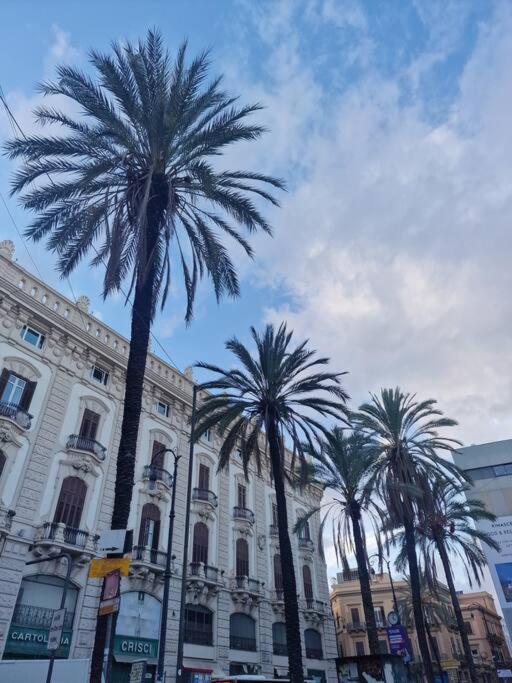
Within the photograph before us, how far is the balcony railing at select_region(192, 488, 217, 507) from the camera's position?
1165 inches

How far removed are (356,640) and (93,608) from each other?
49.9 m

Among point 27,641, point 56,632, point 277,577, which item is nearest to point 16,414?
Result: point 27,641

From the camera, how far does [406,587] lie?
214 ft

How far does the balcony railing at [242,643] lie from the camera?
1107 inches

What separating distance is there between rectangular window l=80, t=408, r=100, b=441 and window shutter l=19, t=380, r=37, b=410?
2911 millimetres

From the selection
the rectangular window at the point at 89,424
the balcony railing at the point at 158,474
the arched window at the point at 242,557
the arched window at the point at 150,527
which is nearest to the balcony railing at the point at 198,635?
the arched window at the point at 242,557

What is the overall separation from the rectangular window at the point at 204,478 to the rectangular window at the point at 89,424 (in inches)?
323

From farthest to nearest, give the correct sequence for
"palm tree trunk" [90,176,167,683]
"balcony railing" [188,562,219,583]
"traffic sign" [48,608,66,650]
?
1. "balcony railing" [188,562,219,583]
2. "palm tree trunk" [90,176,167,683]
3. "traffic sign" [48,608,66,650]

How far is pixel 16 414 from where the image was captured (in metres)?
21.4

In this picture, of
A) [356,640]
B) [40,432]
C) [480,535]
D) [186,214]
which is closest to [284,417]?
[186,214]

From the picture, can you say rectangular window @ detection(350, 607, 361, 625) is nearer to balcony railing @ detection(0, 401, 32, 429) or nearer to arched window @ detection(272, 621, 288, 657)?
arched window @ detection(272, 621, 288, 657)

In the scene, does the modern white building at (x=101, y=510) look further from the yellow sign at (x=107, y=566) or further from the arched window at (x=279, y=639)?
the yellow sign at (x=107, y=566)

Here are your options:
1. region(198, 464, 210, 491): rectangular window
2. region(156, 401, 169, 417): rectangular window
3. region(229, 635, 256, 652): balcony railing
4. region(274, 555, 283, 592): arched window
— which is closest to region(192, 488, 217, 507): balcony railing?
region(198, 464, 210, 491): rectangular window

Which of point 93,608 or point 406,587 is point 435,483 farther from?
point 406,587
